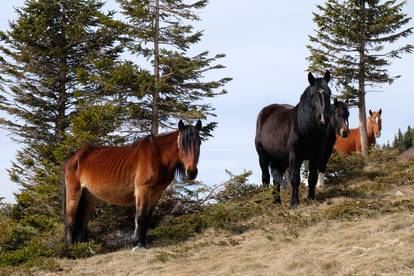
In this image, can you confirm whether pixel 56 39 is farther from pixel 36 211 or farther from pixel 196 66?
pixel 36 211

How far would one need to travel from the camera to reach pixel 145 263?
945cm

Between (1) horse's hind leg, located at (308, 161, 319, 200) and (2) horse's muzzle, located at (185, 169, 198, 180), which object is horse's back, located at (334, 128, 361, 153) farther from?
(2) horse's muzzle, located at (185, 169, 198, 180)

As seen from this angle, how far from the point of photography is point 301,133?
459 inches

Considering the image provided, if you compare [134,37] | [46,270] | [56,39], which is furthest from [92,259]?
[56,39]

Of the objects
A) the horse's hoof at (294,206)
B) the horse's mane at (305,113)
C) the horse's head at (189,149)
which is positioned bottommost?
the horse's hoof at (294,206)

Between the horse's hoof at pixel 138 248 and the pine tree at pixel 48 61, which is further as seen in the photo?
the pine tree at pixel 48 61

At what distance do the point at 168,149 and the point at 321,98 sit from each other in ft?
11.2

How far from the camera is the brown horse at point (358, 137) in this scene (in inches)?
838

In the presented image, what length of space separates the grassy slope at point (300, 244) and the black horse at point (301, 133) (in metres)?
0.74

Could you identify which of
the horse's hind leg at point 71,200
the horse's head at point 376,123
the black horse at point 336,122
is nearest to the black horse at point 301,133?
the black horse at point 336,122

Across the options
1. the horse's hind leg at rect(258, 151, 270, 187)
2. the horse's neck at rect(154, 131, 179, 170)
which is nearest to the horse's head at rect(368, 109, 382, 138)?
the horse's hind leg at rect(258, 151, 270, 187)

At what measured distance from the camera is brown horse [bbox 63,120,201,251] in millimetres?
10422

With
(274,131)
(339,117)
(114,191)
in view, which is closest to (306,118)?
(274,131)

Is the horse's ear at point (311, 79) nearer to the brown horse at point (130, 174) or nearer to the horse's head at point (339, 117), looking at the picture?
the horse's head at point (339, 117)
